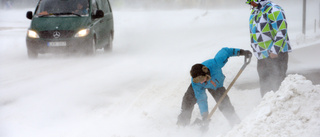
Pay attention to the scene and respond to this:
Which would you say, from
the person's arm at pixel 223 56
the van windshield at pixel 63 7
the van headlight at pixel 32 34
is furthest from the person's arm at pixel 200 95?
the van windshield at pixel 63 7

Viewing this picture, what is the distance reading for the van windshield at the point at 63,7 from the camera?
11962 mm

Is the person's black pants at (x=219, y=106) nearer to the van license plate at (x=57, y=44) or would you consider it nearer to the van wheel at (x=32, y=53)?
the van license plate at (x=57, y=44)

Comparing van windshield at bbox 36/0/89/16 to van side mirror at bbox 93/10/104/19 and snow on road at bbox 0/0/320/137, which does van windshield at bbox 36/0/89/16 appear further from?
snow on road at bbox 0/0/320/137

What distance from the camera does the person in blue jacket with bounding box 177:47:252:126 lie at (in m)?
4.79

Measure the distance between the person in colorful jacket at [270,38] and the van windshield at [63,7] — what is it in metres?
7.23

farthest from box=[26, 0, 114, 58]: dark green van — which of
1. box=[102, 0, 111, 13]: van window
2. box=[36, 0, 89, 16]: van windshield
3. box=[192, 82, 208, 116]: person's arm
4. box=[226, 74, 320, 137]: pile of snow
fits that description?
box=[226, 74, 320, 137]: pile of snow

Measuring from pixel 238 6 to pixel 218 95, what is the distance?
173 feet

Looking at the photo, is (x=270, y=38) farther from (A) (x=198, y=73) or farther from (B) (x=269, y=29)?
(A) (x=198, y=73)

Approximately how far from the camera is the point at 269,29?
531 cm

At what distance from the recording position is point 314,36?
15.8m

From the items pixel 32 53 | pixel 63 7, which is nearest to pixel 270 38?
pixel 32 53

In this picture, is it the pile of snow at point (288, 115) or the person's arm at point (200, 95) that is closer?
the pile of snow at point (288, 115)

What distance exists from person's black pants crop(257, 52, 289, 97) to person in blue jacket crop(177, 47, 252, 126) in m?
0.32

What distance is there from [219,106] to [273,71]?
80 cm
